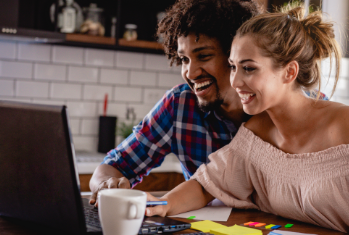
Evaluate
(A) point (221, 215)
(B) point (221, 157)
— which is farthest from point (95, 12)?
(A) point (221, 215)

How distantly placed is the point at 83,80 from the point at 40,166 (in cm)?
218

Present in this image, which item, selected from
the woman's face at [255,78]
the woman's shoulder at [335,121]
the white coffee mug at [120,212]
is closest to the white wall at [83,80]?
the woman's face at [255,78]

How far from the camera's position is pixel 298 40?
1271 millimetres

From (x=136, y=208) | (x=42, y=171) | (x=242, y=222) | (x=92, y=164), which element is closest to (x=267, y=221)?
(x=242, y=222)

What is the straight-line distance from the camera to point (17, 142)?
→ 32.7 inches

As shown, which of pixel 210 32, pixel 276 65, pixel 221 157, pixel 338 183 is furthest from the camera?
pixel 210 32

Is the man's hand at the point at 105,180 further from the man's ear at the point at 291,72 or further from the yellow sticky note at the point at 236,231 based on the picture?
the man's ear at the point at 291,72

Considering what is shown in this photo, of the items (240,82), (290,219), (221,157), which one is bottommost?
(290,219)

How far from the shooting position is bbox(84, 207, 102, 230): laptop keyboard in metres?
0.88

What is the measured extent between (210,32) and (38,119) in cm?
89

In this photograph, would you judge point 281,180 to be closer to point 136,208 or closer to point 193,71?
point 193,71

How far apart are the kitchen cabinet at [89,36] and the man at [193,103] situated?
1.04m

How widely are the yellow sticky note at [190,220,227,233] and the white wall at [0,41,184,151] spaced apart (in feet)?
6.54

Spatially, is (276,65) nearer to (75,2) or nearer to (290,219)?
(290,219)
